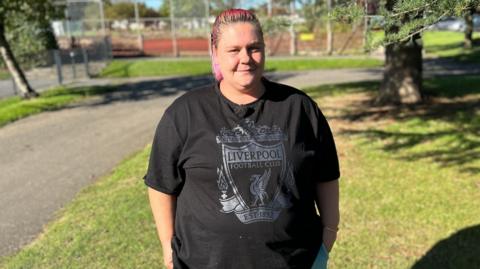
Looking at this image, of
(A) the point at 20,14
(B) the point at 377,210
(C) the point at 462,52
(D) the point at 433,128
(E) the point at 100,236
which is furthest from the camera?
(C) the point at 462,52

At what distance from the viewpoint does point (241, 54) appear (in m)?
2.00

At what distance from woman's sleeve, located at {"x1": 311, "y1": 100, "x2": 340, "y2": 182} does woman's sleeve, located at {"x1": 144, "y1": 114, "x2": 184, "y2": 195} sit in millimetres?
578

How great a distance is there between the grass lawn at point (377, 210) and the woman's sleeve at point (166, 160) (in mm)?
2093

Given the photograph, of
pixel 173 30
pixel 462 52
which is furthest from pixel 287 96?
pixel 173 30

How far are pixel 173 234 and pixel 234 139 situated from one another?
1.98 ft

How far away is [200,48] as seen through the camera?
3158 centimetres

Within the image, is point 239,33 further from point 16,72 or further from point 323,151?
point 16,72

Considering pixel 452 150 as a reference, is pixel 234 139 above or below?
above

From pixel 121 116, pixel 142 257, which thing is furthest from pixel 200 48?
pixel 142 257

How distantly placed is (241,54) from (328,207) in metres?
0.83

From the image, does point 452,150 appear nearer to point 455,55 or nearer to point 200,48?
point 455,55

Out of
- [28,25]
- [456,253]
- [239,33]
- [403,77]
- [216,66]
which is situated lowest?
[456,253]

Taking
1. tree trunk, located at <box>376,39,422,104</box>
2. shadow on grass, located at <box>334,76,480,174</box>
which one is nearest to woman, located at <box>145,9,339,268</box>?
shadow on grass, located at <box>334,76,480,174</box>

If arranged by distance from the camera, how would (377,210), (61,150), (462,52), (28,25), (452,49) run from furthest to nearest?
(452,49) → (462,52) → (28,25) → (61,150) → (377,210)
